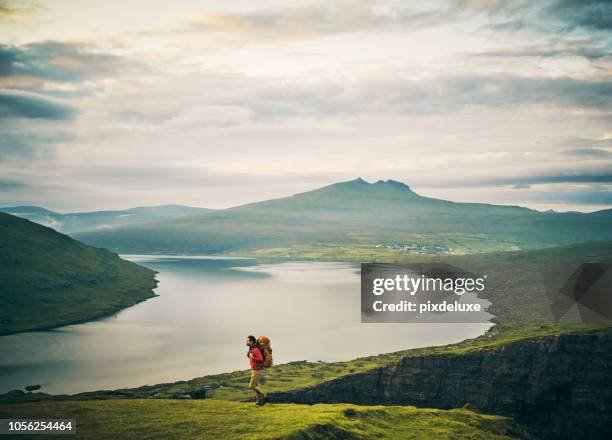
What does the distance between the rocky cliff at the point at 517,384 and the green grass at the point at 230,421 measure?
105ft

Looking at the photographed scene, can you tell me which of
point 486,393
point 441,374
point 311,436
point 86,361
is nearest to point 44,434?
point 311,436

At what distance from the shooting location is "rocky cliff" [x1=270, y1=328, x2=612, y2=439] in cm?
8781

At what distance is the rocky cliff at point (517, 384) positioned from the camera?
288ft

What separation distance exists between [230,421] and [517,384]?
65541 mm

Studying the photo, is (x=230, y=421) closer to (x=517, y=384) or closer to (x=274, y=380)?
(x=274, y=380)

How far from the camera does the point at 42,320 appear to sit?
578ft

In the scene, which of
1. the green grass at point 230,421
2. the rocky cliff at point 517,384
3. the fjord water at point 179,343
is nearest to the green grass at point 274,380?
the rocky cliff at point 517,384

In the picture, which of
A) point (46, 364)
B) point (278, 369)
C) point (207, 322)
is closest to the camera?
point (278, 369)

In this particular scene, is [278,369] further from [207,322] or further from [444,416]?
[207,322]

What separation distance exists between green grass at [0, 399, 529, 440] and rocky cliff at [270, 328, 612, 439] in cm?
3186

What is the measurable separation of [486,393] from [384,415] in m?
42.8

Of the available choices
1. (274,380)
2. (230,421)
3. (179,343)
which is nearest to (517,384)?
(274,380)

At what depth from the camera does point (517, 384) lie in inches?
3583

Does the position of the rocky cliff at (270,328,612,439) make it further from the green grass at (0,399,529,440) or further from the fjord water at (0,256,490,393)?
the fjord water at (0,256,490,393)
